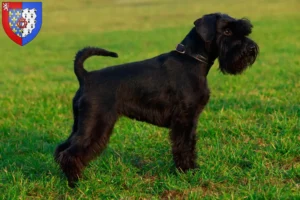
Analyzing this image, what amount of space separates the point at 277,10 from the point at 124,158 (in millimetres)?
33169

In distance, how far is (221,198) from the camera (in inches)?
176

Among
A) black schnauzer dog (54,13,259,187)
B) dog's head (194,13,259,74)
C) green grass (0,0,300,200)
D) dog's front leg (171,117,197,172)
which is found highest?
dog's head (194,13,259,74)

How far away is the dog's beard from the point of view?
516 cm

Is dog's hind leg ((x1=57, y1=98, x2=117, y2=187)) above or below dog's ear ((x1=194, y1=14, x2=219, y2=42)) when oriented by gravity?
below

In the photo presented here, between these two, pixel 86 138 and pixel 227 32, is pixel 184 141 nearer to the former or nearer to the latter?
pixel 86 138

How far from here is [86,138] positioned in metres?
4.98

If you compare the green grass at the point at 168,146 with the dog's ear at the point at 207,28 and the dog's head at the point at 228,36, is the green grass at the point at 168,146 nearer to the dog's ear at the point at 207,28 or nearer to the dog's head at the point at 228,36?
the dog's head at the point at 228,36

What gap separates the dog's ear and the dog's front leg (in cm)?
93

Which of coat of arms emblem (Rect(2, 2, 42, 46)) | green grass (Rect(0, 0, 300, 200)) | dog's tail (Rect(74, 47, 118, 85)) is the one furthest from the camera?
coat of arms emblem (Rect(2, 2, 42, 46))

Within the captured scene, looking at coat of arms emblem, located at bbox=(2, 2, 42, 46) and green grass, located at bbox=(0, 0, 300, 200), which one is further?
coat of arms emblem, located at bbox=(2, 2, 42, 46)

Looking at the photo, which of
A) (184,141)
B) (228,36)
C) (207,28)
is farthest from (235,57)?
(184,141)

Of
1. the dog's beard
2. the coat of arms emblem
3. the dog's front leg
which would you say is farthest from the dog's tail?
the coat of arms emblem

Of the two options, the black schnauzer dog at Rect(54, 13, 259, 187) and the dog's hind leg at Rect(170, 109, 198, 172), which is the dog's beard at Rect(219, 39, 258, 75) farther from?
the dog's hind leg at Rect(170, 109, 198, 172)

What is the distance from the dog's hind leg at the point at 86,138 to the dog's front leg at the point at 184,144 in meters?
0.71
